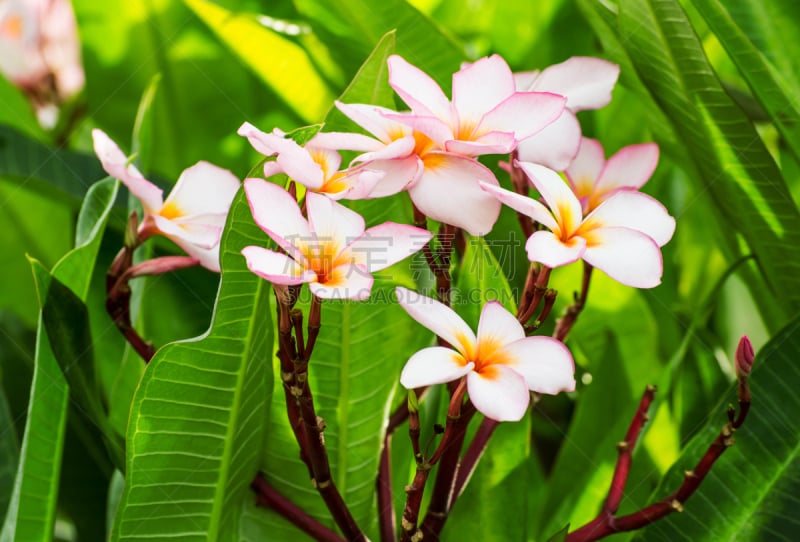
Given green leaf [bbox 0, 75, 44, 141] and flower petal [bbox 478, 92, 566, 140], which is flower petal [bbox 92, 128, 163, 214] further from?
green leaf [bbox 0, 75, 44, 141]

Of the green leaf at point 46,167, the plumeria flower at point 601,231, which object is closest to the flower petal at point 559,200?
the plumeria flower at point 601,231

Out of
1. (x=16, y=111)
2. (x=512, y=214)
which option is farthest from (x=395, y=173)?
(x=16, y=111)

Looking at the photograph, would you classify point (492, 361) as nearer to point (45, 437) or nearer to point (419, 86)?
point (419, 86)

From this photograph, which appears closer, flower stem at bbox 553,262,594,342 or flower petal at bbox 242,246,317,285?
flower petal at bbox 242,246,317,285

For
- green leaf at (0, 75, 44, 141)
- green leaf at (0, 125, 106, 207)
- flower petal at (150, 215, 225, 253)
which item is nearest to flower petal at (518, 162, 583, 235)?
flower petal at (150, 215, 225, 253)

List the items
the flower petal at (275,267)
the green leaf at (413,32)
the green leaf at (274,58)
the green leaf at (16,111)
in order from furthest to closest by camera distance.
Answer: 1. the green leaf at (16,111)
2. the green leaf at (274,58)
3. the green leaf at (413,32)
4. the flower petal at (275,267)

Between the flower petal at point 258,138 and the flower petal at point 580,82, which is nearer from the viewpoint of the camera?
the flower petal at point 258,138

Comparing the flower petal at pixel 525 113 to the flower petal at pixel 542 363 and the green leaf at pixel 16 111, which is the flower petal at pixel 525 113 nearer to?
the flower petal at pixel 542 363
